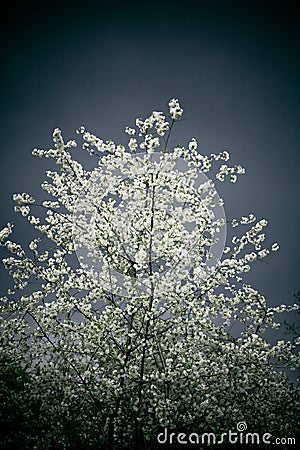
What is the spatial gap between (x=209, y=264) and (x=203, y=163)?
92 centimetres

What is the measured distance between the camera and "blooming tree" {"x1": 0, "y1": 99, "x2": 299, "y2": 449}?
3.10 m

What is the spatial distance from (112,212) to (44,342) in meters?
1.38

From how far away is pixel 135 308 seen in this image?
3.04m

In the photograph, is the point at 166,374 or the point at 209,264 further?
the point at 209,264

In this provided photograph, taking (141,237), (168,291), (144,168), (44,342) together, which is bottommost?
(44,342)

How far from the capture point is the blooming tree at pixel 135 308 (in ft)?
10.2

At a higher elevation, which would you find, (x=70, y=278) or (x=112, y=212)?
(x=112, y=212)

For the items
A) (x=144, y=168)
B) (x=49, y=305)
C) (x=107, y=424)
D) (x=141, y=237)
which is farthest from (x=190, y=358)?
(x=144, y=168)

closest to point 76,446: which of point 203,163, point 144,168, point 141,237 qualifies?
point 141,237

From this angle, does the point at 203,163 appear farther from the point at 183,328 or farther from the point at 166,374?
the point at 166,374

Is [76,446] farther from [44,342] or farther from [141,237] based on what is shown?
[141,237]

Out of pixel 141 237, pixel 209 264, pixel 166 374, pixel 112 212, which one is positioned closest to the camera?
pixel 166 374

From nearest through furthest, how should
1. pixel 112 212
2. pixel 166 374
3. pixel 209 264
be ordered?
pixel 166 374 → pixel 112 212 → pixel 209 264

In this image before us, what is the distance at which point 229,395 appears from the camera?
347 cm
